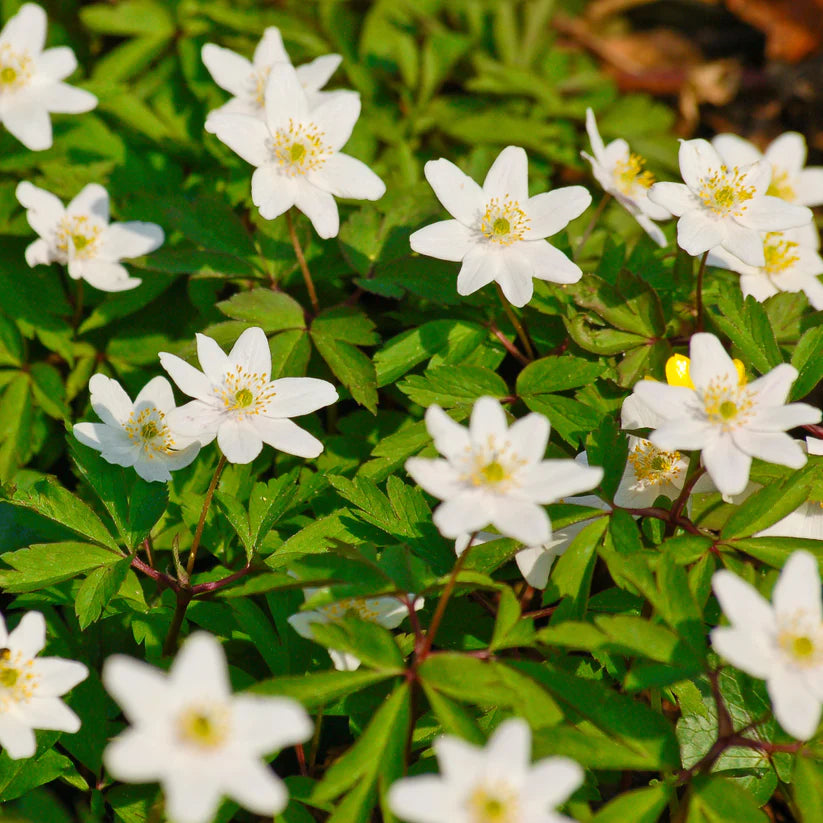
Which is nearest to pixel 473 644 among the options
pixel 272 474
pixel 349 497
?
pixel 349 497

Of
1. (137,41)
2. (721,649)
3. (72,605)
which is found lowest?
(72,605)

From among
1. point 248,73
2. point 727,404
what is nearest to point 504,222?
point 727,404

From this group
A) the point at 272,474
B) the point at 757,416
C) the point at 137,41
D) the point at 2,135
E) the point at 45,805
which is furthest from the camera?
the point at 137,41

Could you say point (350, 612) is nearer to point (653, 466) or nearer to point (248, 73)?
point (653, 466)

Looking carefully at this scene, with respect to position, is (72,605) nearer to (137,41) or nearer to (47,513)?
(47,513)

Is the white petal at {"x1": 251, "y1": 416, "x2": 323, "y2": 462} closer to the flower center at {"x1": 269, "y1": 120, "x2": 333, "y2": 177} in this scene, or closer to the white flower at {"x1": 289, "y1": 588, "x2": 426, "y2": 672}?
the white flower at {"x1": 289, "y1": 588, "x2": 426, "y2": 672}

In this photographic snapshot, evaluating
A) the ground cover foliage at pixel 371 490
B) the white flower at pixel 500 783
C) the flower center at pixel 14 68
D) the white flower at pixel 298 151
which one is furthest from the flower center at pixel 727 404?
the flower center at pixel 14 68
